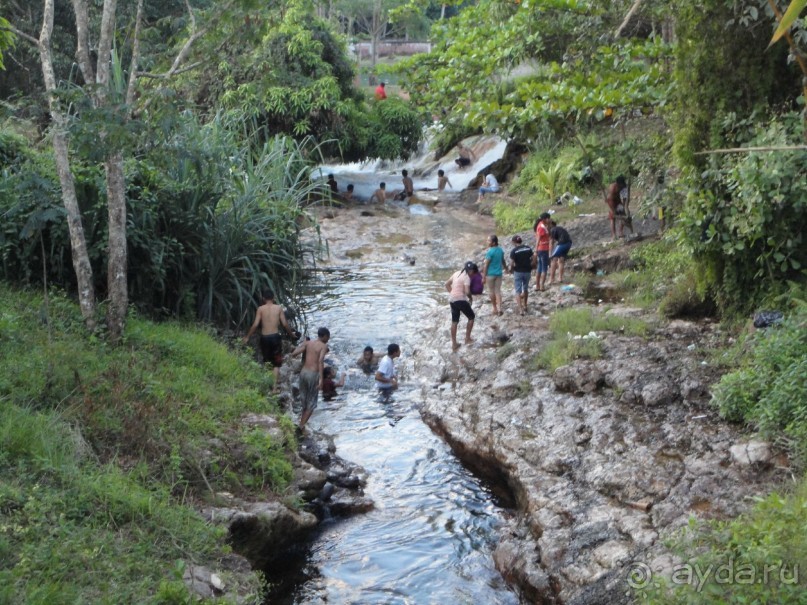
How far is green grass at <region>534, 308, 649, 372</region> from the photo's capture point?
11328 mm

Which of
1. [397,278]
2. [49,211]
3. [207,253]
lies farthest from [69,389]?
[397,278]

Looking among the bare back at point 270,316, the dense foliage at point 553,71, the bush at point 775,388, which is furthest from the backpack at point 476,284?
the bush at point 775,388

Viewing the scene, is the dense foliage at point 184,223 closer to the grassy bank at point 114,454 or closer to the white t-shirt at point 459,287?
the grassy bank at point 114,454

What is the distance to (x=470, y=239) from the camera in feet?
74.7

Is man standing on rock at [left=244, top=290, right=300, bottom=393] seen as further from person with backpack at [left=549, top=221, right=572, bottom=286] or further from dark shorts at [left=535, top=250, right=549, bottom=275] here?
person with backpack at [left=549, top=221, right=572, bottom=286]

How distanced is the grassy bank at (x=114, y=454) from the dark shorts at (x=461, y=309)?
168 inches

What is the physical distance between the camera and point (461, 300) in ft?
45.0

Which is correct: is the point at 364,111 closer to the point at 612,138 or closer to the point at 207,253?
the point at 612,138

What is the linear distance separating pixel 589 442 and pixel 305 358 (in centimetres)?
397

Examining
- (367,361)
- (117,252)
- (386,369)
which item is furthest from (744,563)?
(367,361)

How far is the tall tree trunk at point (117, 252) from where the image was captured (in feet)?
31.2

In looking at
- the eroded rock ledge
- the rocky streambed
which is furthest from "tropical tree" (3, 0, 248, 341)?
the eroded rock ledge

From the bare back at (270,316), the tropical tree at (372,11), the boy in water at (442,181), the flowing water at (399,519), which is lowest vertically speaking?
the flowing water at (399,519)

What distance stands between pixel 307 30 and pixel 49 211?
57.5 ft
